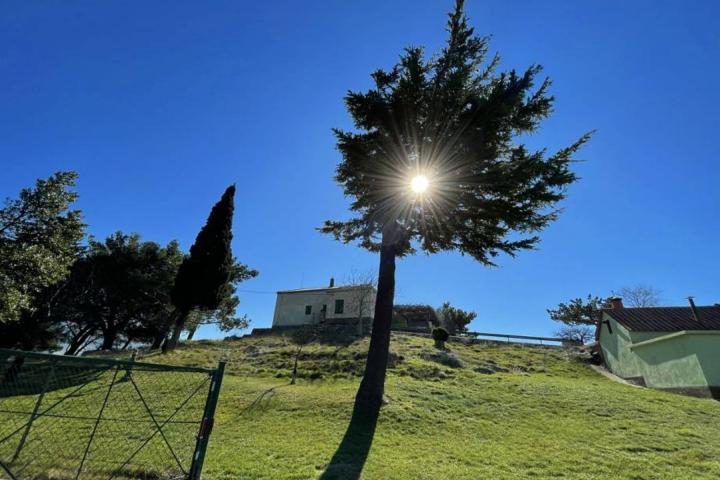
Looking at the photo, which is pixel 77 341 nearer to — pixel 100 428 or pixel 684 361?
pixel 100 428

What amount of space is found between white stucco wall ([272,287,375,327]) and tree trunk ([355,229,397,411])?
18341 millimetres

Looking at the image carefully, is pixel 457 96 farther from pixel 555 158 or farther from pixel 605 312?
pixel 605 312

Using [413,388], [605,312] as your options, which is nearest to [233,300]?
[413,388]

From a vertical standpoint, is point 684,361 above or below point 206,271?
below

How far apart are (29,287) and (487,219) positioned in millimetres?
20022

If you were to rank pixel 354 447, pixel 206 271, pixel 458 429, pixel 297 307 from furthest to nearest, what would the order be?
pixel 297 307 < pixel 206 271 < pixel 458 429 < pixel 354 447

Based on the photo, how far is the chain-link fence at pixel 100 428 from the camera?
202 inches

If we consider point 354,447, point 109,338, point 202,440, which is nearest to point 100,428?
point 202,440

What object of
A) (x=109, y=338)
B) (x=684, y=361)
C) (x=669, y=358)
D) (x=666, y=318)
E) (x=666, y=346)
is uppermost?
(x=666, y=318)

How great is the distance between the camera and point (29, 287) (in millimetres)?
14922

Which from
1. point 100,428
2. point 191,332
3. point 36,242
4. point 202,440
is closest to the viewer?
point 202,440

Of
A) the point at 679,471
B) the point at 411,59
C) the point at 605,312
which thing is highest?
the point at 411,59

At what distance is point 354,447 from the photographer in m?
7.52

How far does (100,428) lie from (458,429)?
9320mm
